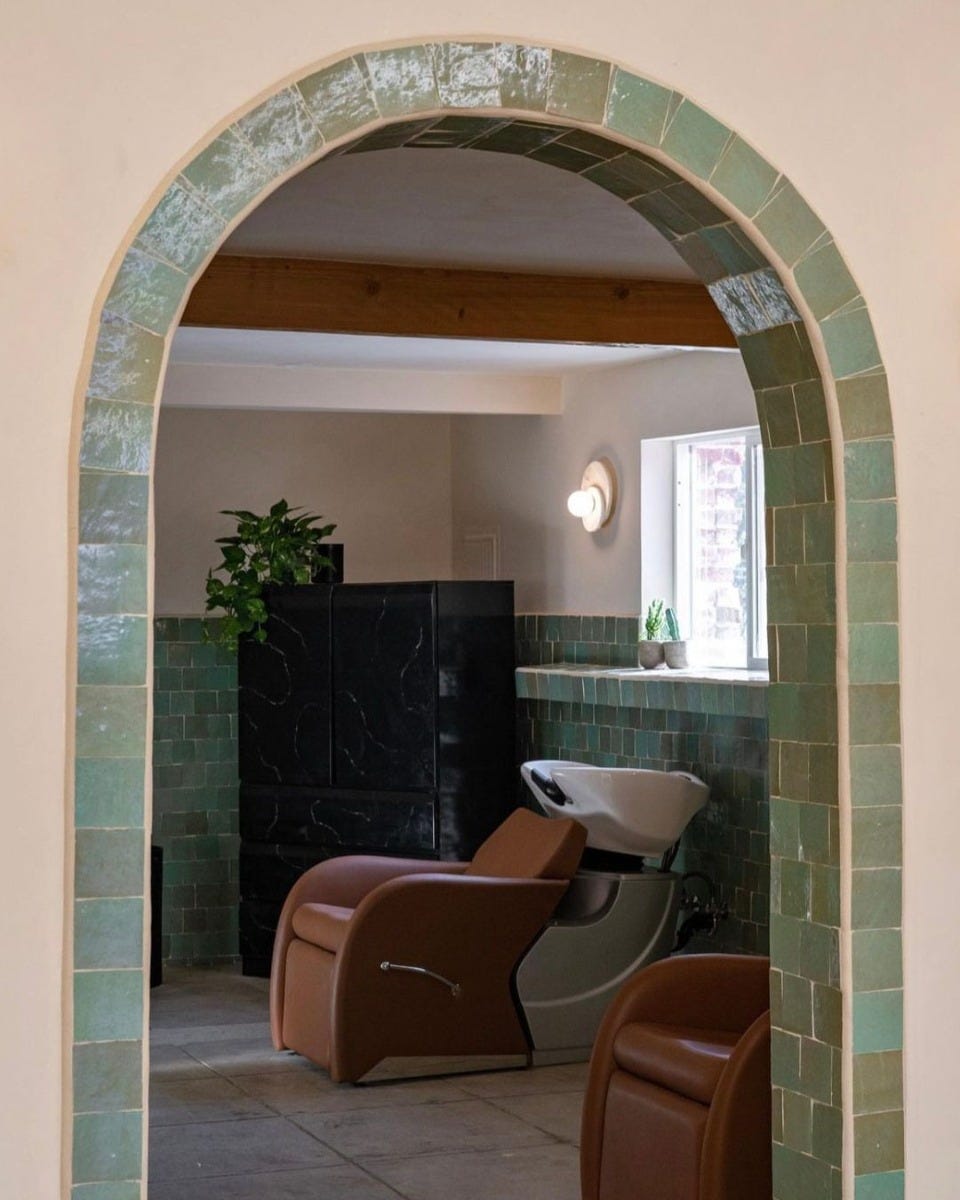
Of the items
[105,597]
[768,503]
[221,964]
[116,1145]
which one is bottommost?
[221,964]

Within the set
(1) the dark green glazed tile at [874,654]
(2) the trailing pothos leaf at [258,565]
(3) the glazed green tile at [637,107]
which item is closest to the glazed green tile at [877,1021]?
(1) the dark green glazed tile at [874,654]

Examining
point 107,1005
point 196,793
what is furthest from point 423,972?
point 107,1005

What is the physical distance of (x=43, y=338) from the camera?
2297 millimetres

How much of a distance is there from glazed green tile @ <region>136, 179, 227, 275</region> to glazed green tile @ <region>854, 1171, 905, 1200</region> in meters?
1.80

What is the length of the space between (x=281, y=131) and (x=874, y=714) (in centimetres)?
133

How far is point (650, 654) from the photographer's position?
265 inches

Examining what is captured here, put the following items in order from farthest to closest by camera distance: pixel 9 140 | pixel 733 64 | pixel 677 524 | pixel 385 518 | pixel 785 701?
pixel 385 518, pixel 677 524, pixel 785 701, pixel 733 64, pixel 9 140

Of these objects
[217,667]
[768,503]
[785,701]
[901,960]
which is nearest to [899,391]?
[768,503]

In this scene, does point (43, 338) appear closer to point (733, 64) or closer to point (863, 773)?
point (733, 64)

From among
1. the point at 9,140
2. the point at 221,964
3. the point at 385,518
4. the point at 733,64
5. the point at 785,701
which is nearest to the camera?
the point at 9,140

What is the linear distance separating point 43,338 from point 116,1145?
3.70ft

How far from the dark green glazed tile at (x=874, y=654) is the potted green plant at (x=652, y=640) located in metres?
3.93

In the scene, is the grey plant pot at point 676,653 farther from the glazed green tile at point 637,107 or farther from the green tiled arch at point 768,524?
the glazed green tile at point 637,107

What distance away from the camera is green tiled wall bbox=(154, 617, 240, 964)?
811cm
